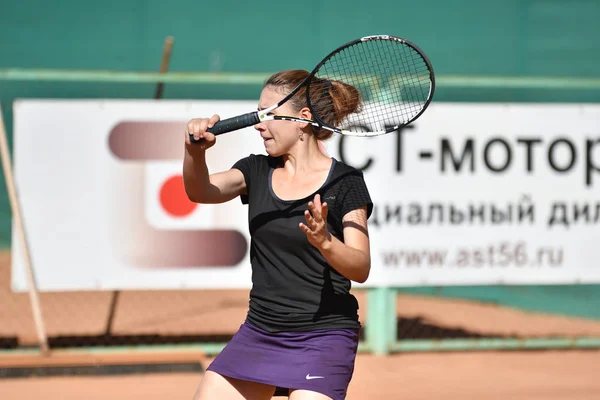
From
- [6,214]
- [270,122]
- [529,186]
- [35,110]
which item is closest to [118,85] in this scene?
[6,214]

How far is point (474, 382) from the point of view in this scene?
253 inches

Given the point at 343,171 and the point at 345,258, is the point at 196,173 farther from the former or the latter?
the point at 345,258

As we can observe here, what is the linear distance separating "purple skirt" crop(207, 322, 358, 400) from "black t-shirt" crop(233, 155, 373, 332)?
4 centimetres

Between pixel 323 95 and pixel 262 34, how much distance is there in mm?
7446

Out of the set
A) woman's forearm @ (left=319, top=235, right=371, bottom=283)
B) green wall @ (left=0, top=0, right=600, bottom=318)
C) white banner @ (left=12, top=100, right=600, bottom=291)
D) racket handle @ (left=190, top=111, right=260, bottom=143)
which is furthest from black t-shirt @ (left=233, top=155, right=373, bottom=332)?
green wall @ (left=0, top=0, right=600, bottom=318)

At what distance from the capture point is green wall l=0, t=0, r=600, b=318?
410 inches

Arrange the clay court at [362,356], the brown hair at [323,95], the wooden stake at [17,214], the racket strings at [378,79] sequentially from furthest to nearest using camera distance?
the wooden stake at [17,214] → the clay court at [362,356] → the racket strings at [378,79] → the brown hair at [323,95]

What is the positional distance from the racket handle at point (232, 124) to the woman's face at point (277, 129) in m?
0.04

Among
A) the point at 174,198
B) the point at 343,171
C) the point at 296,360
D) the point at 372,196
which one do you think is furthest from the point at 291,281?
the point at 372,196

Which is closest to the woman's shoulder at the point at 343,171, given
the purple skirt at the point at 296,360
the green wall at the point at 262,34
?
the purple skirt at the point at 296,360

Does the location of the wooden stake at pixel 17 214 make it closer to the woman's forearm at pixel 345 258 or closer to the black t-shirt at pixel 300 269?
the black t-shirt at pixel 300 269

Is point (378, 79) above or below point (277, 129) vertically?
above

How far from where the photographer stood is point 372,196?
22.4ft

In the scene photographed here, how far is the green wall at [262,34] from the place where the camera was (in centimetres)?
1041
